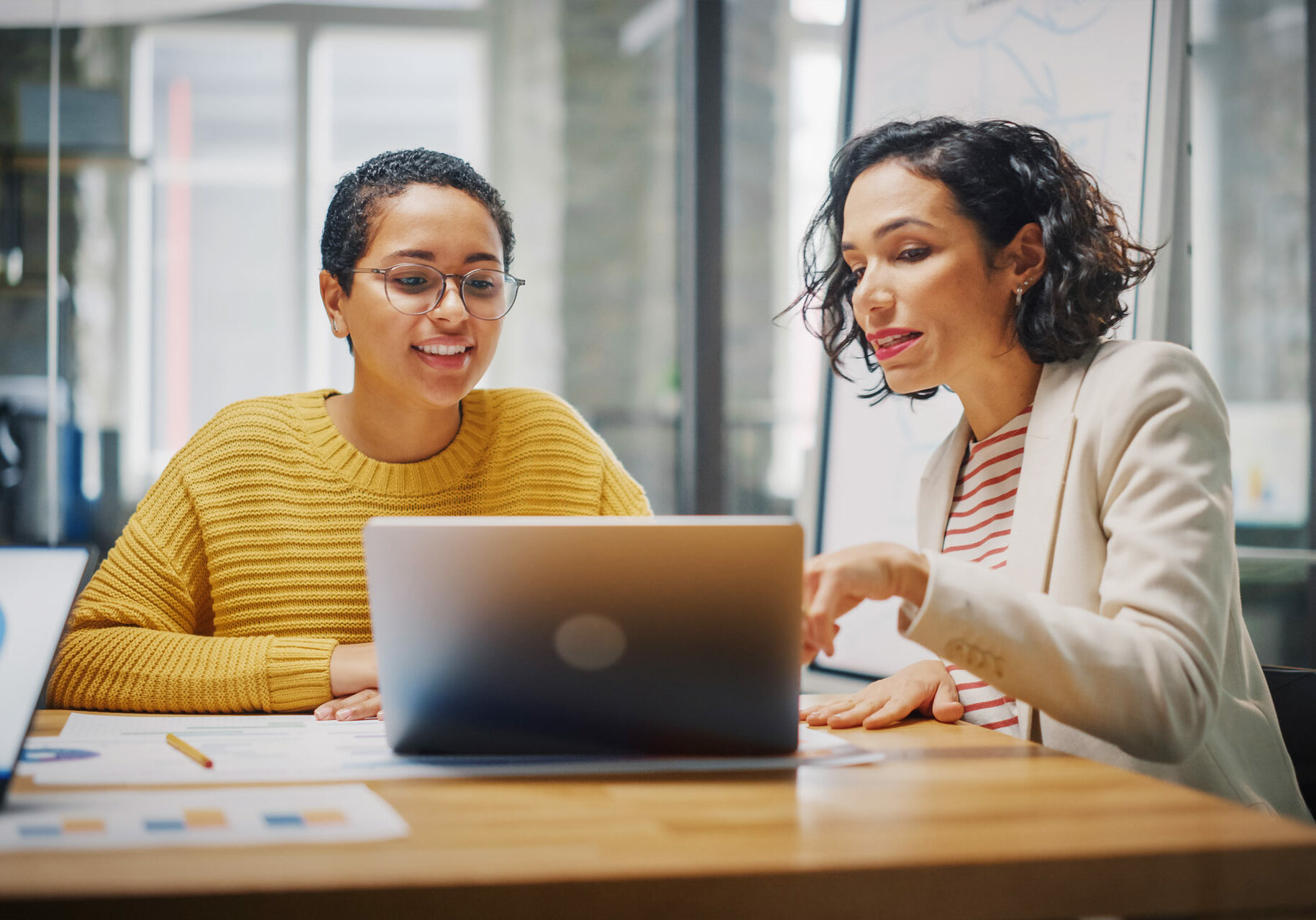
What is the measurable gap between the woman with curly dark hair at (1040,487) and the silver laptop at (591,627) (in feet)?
0.24

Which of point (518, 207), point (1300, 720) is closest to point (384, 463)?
point (1300, 720)

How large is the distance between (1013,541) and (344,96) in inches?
111

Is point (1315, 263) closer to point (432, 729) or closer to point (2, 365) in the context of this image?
point (432, 729)

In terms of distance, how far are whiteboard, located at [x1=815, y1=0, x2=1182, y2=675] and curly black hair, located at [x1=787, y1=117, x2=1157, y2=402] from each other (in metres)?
0.26

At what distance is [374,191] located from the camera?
57.6 inches

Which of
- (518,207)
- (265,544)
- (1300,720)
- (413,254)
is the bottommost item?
(1300,720)

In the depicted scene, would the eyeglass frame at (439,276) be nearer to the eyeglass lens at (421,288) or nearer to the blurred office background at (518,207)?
the eyeglass lens at (421,288)

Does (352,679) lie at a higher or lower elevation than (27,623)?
lower

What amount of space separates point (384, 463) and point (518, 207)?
7.08 feet

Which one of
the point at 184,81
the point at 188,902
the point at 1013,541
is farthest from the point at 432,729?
the point at 184,81

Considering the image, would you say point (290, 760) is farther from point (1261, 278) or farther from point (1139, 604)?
point (1261, 278)

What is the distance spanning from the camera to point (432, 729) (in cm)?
92

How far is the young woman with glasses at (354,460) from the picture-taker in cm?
139

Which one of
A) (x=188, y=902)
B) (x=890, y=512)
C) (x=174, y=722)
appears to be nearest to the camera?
(x=188, y=902)
